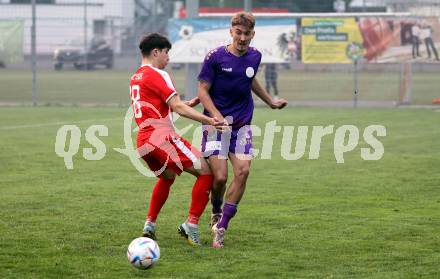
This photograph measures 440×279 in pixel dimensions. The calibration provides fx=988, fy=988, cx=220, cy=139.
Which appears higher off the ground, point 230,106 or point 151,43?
point 151,43

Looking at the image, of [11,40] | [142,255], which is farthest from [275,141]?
[11,40]

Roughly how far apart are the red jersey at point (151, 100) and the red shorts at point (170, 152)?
74 millimetres

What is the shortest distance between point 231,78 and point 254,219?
65.2 inches

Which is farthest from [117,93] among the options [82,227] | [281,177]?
[82,227]

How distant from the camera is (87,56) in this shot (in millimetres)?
36938

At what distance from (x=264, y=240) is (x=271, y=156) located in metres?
7.01

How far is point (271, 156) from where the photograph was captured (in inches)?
596

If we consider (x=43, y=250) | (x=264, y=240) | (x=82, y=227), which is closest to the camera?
(x=43, y=250)

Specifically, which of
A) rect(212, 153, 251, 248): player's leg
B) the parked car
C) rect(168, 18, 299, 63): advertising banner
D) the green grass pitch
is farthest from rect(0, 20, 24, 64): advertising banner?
rect(212, 153, 251, 248): player's leg

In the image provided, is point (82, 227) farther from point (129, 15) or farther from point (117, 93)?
point (129, 15)

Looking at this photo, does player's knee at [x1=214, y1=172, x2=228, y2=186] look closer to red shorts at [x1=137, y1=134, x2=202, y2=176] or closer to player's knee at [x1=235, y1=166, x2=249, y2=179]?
player's knee at [x1=235, y1=166, x2=249, y2=179]

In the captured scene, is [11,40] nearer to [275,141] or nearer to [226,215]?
[275,141]

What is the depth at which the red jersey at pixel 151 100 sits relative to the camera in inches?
314

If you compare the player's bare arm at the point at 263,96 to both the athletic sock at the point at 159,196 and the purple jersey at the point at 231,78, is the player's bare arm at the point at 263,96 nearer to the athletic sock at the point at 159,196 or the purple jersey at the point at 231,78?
the purple jersey at the point at 231,78
